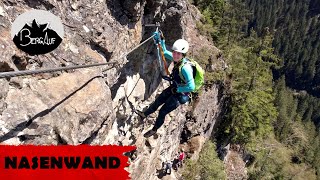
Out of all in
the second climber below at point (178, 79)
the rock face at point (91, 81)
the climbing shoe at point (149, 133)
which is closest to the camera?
the rock face at point (91, 81)

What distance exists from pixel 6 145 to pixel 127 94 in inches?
247

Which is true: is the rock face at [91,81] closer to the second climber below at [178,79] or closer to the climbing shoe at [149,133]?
the climbing shoe at [149,133]

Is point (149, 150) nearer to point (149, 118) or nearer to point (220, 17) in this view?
point (149, 118)

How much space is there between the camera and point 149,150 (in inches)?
561

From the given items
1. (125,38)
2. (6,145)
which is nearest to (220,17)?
(125,38)

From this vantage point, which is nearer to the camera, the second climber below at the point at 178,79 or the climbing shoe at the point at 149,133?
the second climber below at the point at 178,79

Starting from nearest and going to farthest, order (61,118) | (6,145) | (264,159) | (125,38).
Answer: (6,145), (61,118), (125,38), (264,159)

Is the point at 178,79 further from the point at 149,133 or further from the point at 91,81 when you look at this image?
the point at 149,133

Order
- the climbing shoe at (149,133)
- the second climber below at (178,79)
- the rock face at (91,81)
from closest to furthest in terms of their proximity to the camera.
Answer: the rock face at (91,81), the second climber below at (178,79), the climbing shoe at (149,133)

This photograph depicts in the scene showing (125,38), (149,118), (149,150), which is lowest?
(149,150)

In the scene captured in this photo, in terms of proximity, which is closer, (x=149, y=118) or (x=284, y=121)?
(x=149, y=118)

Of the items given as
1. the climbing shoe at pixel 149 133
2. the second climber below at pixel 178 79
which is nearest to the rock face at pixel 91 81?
the climbing shoe at pixel 149 133

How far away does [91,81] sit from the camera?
8.12 meters

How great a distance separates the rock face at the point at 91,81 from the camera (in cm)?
638
